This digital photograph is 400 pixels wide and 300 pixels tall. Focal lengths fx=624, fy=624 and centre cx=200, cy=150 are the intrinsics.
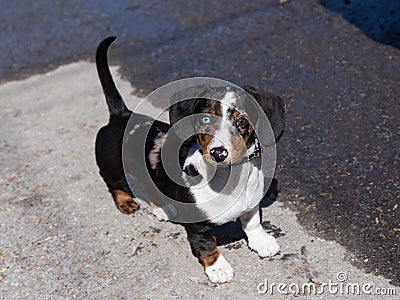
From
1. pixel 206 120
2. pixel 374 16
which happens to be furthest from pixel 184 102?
pixel 374 16

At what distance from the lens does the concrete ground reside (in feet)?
11.7

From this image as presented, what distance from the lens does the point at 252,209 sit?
3.53 meters

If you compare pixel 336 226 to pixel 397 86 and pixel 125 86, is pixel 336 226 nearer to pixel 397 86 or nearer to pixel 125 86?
pixel 397 86

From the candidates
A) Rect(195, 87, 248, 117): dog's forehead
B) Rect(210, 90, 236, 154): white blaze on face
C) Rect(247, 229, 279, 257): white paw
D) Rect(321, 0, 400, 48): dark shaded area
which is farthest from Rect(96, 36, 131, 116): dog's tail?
Rect(321, 0, 400, 48): dark shaded area

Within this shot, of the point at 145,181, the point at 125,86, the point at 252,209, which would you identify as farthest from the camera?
the point at 125,86

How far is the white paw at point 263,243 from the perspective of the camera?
3689 millimetres

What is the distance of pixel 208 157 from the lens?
308cm

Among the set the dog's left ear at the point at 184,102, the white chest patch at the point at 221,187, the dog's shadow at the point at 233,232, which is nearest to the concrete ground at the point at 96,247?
the dog's shadow at the point at 233,232

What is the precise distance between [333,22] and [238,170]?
3.84 metres

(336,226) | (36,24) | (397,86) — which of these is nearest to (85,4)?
(36,24)

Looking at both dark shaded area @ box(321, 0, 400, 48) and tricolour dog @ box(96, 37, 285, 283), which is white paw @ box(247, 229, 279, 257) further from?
dark shaded area @ box(321, 0, 400, 48)

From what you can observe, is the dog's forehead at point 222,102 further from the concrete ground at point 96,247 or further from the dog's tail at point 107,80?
the concrete ground at point 96,247

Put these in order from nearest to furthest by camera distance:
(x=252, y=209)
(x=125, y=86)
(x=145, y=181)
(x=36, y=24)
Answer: (x=252, y=209)
(x=145, y=181)
(x=125, y=86)
(x=36, y=24)

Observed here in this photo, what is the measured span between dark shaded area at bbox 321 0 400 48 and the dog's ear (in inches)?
127
